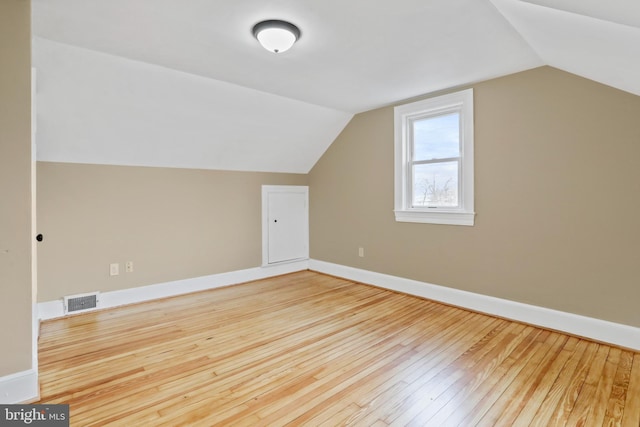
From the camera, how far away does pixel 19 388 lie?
1.76m

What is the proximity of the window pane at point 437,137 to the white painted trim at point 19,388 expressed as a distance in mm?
3782

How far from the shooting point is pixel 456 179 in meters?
3.45

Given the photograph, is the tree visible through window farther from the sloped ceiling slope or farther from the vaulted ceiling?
the sloped ceiling slope

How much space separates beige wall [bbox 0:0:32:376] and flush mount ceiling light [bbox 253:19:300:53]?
4.20 ft

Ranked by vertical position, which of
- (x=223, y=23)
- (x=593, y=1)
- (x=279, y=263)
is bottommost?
(x=279, y=263)

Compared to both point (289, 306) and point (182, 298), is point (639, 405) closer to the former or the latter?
point (289, 306)

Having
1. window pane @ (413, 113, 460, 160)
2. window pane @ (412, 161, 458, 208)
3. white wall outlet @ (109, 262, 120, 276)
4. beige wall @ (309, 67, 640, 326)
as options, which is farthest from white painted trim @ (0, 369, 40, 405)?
window pane @ (413, 113, 460, 160)

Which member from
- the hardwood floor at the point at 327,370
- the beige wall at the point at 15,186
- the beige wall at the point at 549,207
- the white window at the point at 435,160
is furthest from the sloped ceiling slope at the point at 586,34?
the beige wall at the point at 15,186

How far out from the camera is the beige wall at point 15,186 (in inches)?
68.2

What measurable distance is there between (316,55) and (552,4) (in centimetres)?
157

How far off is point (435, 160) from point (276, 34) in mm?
2279

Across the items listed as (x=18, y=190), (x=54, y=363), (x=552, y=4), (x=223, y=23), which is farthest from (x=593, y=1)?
(x=54, y=363)

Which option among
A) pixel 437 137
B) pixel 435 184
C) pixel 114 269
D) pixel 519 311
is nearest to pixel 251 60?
pixel 437 137

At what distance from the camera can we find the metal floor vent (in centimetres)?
310
